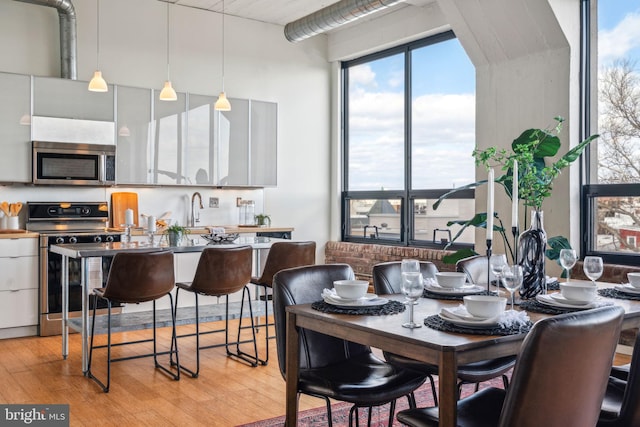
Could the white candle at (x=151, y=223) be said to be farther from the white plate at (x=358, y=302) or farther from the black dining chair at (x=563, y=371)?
the black dining chair at (x=563, y=371)

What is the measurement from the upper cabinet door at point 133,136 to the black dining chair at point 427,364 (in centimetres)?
392

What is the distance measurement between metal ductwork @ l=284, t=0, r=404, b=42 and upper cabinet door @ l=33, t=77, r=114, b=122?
235 centimetres

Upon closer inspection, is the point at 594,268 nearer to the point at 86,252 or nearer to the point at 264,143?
the point at 86,252

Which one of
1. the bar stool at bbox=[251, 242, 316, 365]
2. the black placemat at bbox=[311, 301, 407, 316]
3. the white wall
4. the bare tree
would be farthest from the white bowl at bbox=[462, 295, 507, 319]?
the white wall

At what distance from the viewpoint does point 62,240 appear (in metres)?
5.65

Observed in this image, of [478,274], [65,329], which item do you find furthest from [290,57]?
[478,274]

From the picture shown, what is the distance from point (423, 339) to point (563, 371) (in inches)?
16.7

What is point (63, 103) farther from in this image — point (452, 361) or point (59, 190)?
point (452, 361)

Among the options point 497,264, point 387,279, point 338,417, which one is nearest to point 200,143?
point 338,417

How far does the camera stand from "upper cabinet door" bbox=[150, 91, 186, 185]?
651cm

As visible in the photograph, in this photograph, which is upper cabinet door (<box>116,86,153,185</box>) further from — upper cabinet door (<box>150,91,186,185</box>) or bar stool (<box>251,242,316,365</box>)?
bar stool (<box>251,242,316,365</box>)

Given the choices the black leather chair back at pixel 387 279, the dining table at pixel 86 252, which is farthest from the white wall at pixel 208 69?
the black leather chair back at pixel 387 279

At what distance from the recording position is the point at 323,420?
11.5 ft

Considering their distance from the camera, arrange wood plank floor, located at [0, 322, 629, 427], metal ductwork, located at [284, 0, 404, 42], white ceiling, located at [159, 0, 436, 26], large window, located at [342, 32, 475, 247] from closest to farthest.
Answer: wood plank floor, located at [0, 322, 629, 427]
metal ductwork, located at [284, 0, 404, 42]
large window, located at [342, 32, 475, 247]
white ceiling, located at [159, 0, 436, 26]
